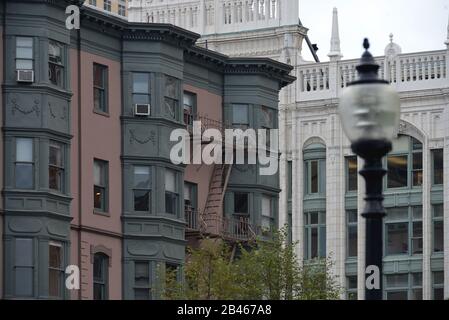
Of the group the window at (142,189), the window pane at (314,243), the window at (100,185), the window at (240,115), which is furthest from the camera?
the window pane at (314,243)

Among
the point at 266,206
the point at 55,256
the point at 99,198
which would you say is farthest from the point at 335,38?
the point at 55,256

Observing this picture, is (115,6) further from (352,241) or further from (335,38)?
(352,241)

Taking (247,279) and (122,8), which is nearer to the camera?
(247,279)

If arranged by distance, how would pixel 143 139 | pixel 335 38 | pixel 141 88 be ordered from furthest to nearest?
1. pixel 335 38
2. pixel 141 88
3. pixel 143 139

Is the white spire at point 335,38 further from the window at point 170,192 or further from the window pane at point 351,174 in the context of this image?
the window at point 170,192

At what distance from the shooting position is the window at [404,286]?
8575cm

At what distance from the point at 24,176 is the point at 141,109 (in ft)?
22.9

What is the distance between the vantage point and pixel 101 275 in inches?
2482

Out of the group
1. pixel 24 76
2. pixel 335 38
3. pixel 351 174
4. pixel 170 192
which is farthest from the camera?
pixel 335 38

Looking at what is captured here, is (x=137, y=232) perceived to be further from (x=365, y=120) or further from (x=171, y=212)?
(x=365, y=120)

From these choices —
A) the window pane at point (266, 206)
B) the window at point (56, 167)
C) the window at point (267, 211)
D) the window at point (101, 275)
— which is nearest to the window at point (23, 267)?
the window at point (56, 167)

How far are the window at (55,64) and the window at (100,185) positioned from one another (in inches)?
152

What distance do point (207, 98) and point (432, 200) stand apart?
63.6 feet

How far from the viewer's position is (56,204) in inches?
2354
